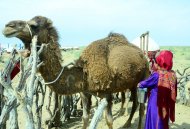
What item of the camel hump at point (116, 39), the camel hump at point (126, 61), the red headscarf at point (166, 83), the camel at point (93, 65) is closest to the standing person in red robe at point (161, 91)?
the red headscarf at point (166, 83)

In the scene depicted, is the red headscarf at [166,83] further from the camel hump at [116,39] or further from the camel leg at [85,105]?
the camel hump at [116,39]

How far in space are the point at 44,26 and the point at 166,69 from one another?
7.38 ft

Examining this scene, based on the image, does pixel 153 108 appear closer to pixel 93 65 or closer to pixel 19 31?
pixel 93 65

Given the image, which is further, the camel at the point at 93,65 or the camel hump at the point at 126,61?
the camel hump at the point at 126,61

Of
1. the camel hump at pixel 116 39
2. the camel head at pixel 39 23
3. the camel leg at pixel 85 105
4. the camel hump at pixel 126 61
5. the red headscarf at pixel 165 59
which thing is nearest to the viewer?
the red headscarf at pixel 165 59

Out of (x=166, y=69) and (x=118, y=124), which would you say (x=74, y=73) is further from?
(x=118, y=124)

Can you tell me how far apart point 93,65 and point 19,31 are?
1791 mm

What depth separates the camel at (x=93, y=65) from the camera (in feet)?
22.7

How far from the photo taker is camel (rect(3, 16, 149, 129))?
22.7ft

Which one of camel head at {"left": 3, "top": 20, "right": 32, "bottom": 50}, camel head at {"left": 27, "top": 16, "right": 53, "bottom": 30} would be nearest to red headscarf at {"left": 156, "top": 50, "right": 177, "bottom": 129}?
camel head at {"left": 27, "top": 16, "right": 53, "bottom": 30}

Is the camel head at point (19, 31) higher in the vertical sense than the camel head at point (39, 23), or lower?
lower

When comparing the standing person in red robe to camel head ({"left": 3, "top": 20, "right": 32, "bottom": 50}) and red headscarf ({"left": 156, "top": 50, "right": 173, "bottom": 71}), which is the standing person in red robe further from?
camel head ({"left": 3, "top": 20, "right": 32, "bottom": 50})

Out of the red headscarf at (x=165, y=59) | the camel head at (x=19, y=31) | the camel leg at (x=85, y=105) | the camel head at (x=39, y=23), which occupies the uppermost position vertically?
the camel head at (x=39, y=23)

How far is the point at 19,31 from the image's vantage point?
652cm
